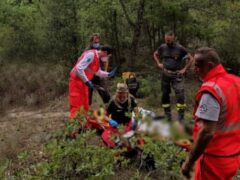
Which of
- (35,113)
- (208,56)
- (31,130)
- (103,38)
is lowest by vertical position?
(35,113)

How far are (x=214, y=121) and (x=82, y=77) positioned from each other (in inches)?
A: 161

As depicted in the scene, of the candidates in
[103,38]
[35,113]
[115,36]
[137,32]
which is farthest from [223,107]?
[103,38]

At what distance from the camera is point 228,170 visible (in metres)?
3.57

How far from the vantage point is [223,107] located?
326 cm

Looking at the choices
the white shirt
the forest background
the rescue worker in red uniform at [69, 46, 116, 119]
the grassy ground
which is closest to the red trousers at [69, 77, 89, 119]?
the rescue worker in red uniform at [69, 46, 116, 119]

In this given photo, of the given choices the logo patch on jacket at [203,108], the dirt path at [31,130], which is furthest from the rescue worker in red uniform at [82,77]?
the logo patch on jacket at [203,108]

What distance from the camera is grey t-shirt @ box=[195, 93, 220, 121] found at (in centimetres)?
323

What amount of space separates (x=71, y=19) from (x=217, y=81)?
12526mm

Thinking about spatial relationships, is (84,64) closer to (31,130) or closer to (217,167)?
(31,130)

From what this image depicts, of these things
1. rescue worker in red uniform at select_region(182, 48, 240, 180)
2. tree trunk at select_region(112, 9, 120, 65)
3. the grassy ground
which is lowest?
the grassy ground

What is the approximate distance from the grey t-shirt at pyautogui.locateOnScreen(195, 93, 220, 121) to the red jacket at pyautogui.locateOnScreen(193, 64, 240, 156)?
0.10ft

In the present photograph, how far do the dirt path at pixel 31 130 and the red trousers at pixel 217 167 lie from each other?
14.3 ft

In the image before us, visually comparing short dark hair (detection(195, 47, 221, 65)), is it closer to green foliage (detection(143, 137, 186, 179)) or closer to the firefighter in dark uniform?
green foliage (detection(143, 137, 186, 179))

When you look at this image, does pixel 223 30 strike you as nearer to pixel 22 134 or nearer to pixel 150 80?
pixel 150 80
